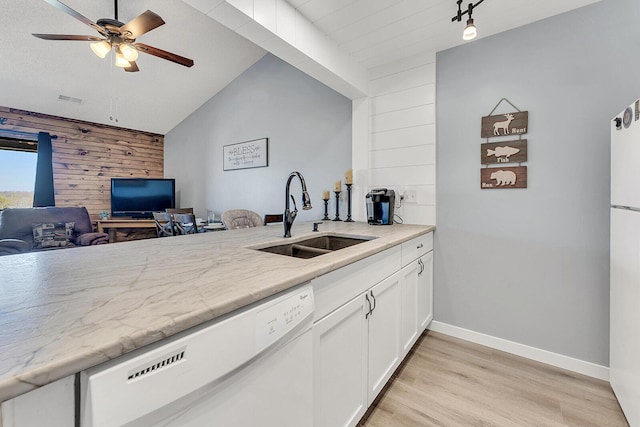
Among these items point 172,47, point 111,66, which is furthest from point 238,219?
point 111,66

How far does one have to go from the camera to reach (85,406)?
17.4 inches

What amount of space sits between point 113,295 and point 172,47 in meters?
3.83

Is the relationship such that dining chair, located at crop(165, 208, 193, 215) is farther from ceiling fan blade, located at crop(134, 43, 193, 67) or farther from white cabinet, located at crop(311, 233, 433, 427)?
white cabinet, located at crop(311, 233, 433, 427)

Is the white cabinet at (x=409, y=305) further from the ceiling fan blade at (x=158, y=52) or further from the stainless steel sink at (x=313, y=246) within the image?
the ceiling fan blade at (x=158, y=52)

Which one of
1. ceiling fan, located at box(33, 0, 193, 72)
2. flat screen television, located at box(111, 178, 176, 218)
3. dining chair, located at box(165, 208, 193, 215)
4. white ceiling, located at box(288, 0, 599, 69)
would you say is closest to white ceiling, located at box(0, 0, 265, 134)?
ceiling fan, located at box(33, 0, 193, 72)

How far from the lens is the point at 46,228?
3.42m

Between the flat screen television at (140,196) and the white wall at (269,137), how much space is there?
10.6 inches

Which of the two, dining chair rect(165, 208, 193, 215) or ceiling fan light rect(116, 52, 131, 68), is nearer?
ceiling fan light rect(116, 52, 131, 68)

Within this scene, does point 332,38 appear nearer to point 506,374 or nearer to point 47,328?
point 47,328

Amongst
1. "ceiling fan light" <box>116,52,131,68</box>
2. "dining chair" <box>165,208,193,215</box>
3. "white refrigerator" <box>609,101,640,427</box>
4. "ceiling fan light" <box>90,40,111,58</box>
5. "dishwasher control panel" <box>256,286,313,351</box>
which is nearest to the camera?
"dishwasher control panel" <box>256,286,313,351</box>

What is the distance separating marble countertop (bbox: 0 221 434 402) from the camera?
0.43 m

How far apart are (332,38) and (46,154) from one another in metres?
4.70

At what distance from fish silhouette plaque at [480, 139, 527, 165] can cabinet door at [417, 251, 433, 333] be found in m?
0.84

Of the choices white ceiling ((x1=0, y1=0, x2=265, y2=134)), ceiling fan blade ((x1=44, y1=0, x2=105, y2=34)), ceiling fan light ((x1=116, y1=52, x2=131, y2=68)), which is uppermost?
white ceiling ((x1=0, y1=0, x2=265, y2=134))
